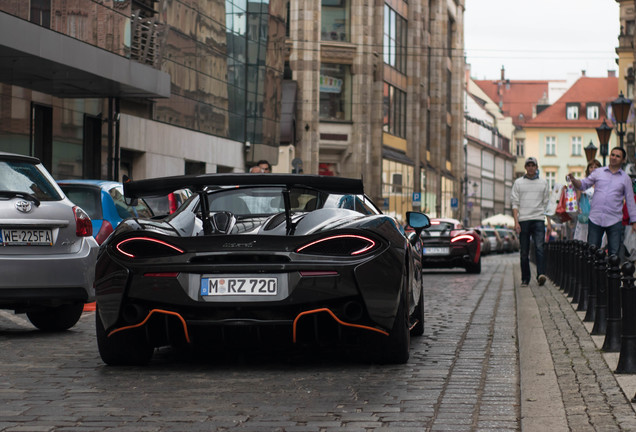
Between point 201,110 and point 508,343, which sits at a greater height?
point 201,110

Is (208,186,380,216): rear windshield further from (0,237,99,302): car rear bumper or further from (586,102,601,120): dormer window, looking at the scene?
(586,102,601,120): dormer window

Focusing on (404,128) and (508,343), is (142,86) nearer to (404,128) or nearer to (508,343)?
(508,343)

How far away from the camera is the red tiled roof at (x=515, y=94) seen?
539ft

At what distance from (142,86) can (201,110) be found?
412 inches

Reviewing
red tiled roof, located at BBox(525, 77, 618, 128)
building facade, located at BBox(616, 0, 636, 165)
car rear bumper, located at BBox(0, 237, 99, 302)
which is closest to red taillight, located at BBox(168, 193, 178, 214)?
car rear bumper, located at BBox(0, 237, 99, 302)

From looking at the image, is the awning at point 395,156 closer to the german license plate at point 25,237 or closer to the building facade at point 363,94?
the building facade at point 363,94

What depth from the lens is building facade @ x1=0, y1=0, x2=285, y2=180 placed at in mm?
23766

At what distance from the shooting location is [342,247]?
7.09 metres

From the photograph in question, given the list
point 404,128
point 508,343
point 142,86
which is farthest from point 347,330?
point 404,128

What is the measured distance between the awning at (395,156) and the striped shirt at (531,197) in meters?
47.1

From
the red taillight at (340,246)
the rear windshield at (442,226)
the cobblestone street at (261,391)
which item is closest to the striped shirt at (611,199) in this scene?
the cobblestone street at (261,391)

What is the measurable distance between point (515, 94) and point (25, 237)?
16168 cm

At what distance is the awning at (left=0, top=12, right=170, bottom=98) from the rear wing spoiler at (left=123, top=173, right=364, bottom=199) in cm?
1409

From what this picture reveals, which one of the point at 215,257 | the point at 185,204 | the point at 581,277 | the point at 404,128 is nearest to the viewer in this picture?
the point at 215,257
